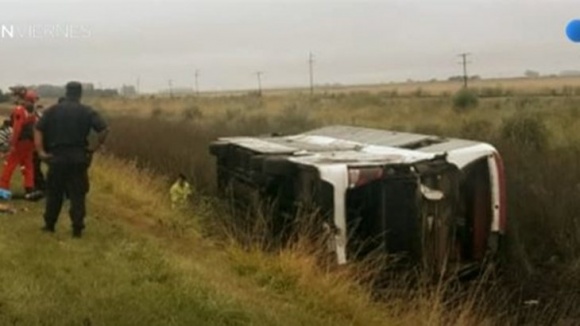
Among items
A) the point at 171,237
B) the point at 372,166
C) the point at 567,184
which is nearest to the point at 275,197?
the point at 171,237

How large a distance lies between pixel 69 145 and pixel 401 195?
11.5 ft

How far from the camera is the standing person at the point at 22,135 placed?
11.4 m

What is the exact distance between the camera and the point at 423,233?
Result: 9.38 meters

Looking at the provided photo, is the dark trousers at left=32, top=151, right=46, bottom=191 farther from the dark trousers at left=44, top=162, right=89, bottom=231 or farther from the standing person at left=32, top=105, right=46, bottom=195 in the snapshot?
the dark trousers at left=44, top=162, right=89, bottom=231

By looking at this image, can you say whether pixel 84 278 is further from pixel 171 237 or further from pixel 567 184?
pixel 567 184

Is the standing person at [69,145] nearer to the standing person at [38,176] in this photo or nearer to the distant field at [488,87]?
the standing person at [38,176]

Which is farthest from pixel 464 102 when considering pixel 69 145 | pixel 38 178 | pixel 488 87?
pixel 488 87

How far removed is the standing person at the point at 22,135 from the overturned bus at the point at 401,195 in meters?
2.95

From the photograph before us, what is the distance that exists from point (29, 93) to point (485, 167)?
5.90m

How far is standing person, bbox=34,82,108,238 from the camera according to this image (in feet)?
30.1

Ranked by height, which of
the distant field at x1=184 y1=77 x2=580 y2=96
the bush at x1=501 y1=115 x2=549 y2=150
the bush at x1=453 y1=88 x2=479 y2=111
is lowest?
the bush at x1=501 y1=115 x2=549 y2=150

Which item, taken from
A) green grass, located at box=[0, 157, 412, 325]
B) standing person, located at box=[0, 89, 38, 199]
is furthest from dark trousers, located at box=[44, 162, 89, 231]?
standing person, located at box=[0, 89, 38, 199]

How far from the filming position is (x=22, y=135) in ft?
37.8

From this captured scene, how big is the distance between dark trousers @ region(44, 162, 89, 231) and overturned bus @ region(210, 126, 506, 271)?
2.22m
